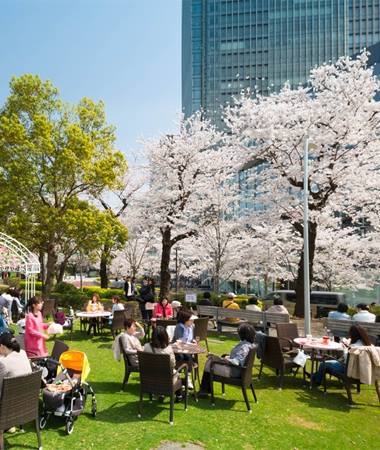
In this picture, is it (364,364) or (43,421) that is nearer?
(43,421)

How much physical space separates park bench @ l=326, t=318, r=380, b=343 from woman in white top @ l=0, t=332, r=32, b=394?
767cm

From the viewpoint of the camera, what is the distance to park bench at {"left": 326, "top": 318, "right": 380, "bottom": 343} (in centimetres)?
993

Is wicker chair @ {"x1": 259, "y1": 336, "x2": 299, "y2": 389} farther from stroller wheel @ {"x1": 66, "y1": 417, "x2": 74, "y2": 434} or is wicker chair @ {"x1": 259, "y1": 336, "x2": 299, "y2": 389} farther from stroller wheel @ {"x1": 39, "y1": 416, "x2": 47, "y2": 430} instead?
stroller wheel @ {"x1": 39, "y1": 416, "x2": 47, "y2": 430}

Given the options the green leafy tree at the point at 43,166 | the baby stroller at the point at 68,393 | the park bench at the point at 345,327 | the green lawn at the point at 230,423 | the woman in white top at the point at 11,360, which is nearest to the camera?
the woman in white top at the point at 11,360

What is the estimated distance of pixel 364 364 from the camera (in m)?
6.73

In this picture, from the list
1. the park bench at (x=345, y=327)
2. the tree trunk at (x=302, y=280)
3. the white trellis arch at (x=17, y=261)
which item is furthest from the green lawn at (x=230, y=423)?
the white trellis arch at (x=17, y=261)

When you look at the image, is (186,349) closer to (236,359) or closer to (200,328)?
(236,359)

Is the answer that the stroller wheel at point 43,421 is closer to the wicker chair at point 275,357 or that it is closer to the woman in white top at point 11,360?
the woman in white top at point 11,360

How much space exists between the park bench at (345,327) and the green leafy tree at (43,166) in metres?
12.0

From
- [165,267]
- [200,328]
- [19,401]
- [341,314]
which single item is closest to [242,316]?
[200,328]

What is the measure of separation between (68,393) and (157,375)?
1.24 m

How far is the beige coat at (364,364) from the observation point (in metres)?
6.71

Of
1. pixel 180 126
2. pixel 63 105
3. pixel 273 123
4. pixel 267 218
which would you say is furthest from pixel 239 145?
pixel 63 105

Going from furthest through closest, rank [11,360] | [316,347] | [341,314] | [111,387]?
[341,314] → [316,347] → [111,387] → [11,360]
